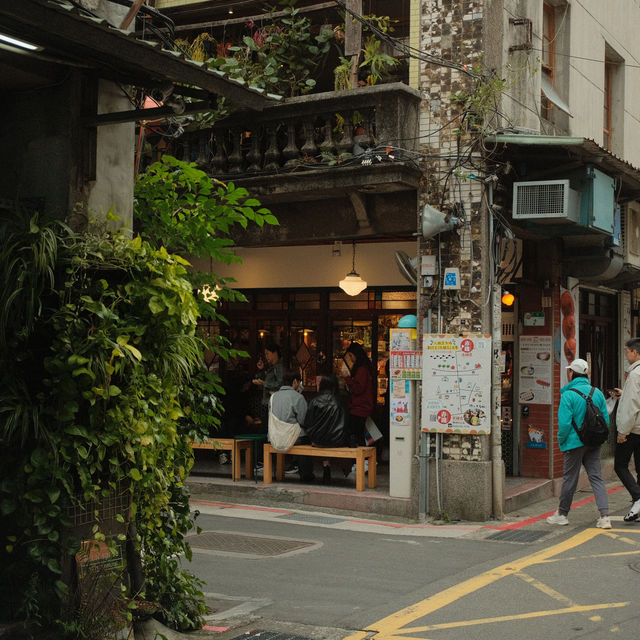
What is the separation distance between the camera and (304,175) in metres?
12.4

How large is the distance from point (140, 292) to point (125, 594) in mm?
2040

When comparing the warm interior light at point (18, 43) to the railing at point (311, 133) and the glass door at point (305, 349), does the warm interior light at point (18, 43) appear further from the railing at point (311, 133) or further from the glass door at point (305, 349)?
the glass door at point (305, 349)

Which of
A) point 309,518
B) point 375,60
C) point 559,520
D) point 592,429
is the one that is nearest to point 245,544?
point 309,518

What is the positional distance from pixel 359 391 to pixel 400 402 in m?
1.52

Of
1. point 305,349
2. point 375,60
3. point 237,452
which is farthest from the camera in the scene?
point 305,349

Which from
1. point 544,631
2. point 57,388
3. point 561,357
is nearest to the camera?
point 57,388

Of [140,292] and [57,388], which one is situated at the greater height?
[140,292]

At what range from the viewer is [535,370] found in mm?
14102

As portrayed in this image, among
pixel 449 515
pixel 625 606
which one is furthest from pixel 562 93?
pixel 625 606

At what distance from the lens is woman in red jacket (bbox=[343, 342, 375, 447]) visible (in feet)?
44.5

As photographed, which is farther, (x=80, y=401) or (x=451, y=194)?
(x=451, y=194)

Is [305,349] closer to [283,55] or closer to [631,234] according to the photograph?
[283,55]

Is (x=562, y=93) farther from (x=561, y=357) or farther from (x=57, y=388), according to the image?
(x=57, y=388)

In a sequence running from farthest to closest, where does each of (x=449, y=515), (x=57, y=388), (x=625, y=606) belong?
(x=449, y=515)
(x=625, y=606)
(x=57, y=388)
